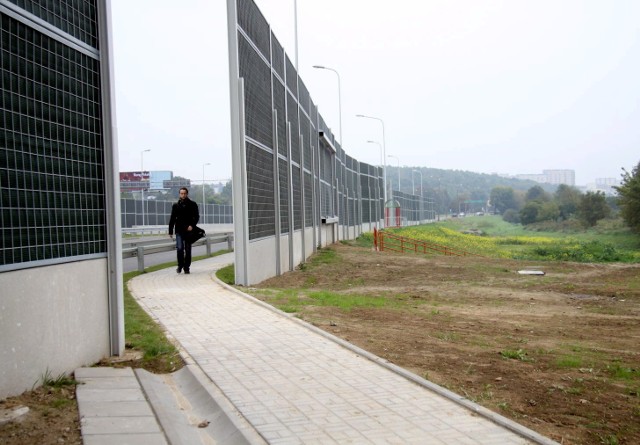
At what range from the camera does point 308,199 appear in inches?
1162

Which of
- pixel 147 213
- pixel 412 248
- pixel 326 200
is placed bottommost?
pixel 412 248

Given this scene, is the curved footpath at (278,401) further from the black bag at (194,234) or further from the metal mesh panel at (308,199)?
the metal mesh panel at (308,199)

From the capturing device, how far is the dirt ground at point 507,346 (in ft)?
18.5

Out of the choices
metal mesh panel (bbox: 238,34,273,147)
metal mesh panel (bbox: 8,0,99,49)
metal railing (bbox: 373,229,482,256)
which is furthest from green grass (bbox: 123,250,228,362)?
metal railing (bbox: 373,229,482,256)

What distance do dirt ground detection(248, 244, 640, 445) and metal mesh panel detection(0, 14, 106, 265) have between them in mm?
3624

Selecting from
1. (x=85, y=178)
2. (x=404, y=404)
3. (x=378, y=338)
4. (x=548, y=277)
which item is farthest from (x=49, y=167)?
(x=548, y=277)

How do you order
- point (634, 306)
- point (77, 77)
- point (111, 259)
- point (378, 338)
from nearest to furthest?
point (77, 77) → point (111, 259) → point (378, 338) → point (634, 306)

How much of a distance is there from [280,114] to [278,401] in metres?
16.7

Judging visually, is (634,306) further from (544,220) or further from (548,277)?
(544,220)

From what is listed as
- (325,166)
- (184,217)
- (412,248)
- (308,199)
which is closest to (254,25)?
(184,217)

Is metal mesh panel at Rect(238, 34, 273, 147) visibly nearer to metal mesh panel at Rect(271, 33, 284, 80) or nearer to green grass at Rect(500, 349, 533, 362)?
metal mesh panel at Rect(271, 33, 284, 80)

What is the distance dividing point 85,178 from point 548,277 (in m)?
18.3

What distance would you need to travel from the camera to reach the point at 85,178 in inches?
276

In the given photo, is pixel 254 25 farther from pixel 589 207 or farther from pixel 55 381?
pixel 589 207
